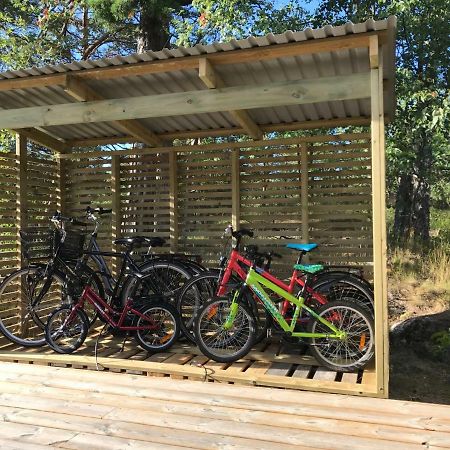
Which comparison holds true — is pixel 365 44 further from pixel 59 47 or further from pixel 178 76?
pixel 59 47

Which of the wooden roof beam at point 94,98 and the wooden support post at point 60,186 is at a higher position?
the wooden roof beam at point 94,98

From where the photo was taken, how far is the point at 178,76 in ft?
13.1

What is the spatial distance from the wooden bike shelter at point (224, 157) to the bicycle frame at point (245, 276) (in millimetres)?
599

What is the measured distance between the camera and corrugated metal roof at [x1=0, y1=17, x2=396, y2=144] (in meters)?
3.26

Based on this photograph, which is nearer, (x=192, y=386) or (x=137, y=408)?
(x=137, y=408)

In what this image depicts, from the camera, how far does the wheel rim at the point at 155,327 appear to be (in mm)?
4574

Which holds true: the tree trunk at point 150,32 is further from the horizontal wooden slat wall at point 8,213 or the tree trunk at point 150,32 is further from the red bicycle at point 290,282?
the red bicycle at point 290,282

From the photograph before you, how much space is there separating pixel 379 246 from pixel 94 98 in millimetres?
2852

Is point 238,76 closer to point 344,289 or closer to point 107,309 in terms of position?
point 344,289

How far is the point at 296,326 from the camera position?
13.5ft

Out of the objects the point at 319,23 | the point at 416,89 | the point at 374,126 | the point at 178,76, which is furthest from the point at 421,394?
the point at 319,23

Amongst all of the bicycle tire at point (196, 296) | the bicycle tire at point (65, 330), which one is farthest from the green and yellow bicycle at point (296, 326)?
the bicycle tire at point (65, 330)

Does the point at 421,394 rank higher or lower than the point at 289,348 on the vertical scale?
lower

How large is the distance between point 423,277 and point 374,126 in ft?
18.7
